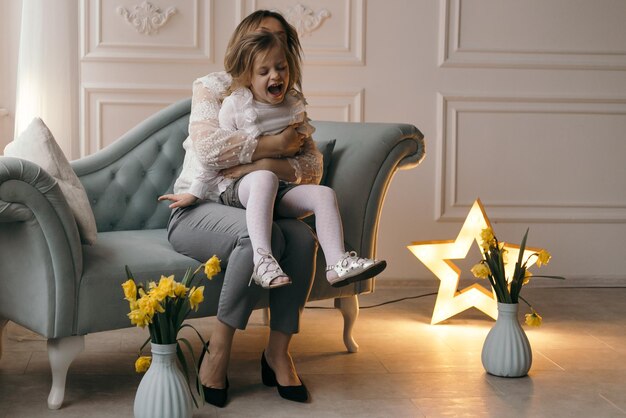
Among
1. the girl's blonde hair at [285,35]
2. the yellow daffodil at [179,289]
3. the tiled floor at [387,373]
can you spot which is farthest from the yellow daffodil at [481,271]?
the yellow daffodil at [179,289]

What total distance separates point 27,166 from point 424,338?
1576 mm

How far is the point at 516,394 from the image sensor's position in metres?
2.49

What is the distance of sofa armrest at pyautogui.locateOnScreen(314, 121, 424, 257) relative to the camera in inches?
110

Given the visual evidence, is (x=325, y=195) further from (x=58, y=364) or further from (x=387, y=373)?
(x=58, y=364)

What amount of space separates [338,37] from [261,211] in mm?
1849

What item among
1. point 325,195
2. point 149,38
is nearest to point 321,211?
point 325,195

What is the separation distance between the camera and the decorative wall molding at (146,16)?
153 inches

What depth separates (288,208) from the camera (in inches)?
99.7

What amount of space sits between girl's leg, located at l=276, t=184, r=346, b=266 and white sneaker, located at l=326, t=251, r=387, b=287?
0.03 meters

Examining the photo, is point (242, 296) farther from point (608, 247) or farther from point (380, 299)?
point (608, 247)

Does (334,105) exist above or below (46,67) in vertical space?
below

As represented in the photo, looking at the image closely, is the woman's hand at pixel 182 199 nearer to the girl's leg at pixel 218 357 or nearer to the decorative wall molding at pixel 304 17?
the girl's leg at pixel 218 357

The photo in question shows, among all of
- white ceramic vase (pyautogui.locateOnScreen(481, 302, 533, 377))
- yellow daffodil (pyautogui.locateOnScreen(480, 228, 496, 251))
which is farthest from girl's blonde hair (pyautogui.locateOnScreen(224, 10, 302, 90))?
white ceramic vase (pyautogui.locateOnScreen(481, 302, 533, 377))

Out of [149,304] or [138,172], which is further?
[138,172]
